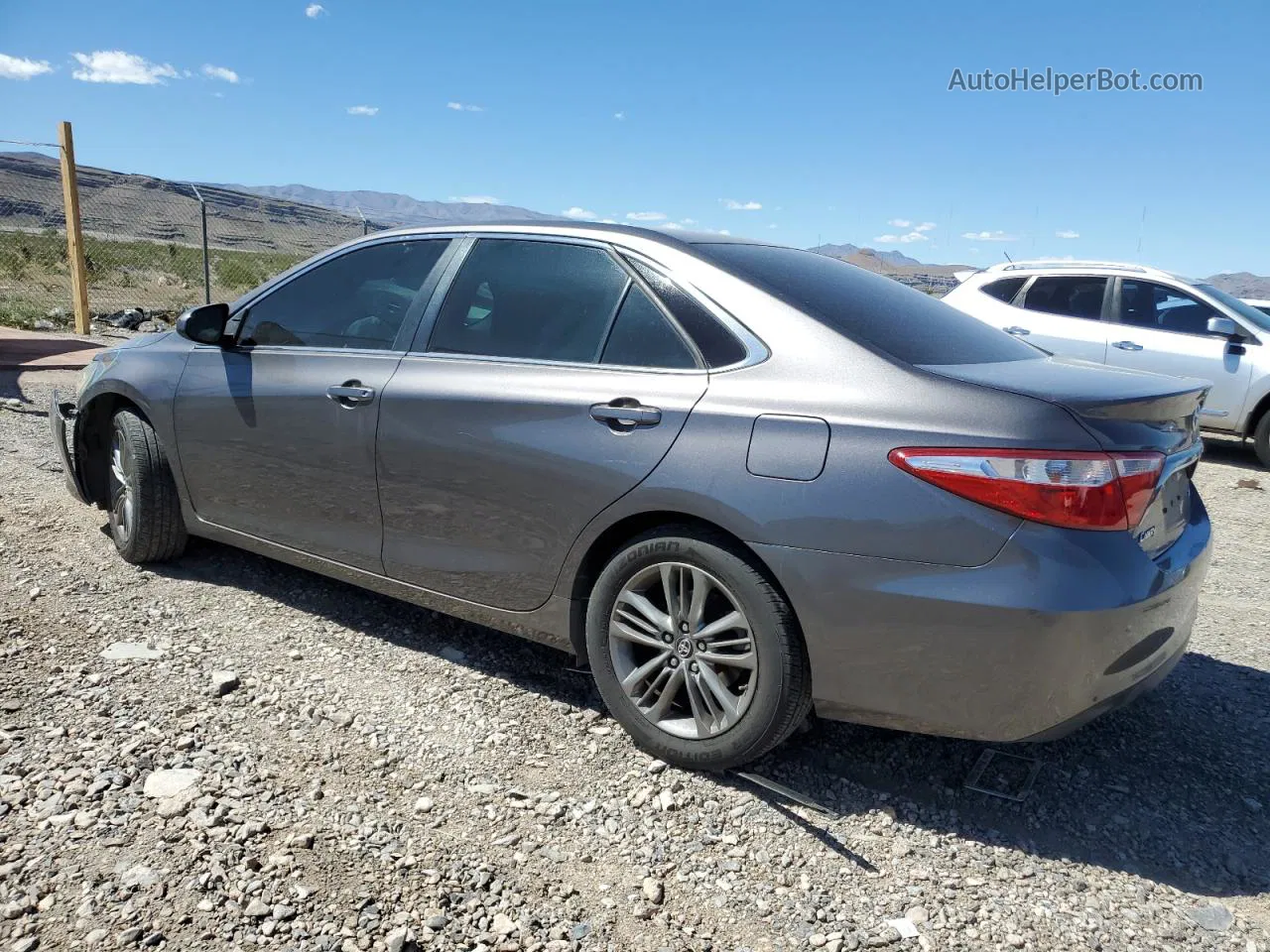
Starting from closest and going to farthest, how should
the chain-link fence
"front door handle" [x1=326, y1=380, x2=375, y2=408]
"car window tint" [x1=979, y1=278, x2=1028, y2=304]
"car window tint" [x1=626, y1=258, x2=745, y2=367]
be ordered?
"car window tint" [x1=626, y1=258, x2=745, y2=367]
"front door handle" [x1=326, y1=380, x2=375, y2=408]
"car window tint" [x1=979, y1=278, x2=1028, y2=304]
the chain-link fence

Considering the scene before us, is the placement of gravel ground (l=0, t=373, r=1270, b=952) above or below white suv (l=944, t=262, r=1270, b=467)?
below

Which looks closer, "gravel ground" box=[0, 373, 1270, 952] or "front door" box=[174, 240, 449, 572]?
"gravel ground" box=[0, 373, 1270, 952]

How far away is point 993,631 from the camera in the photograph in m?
2.44

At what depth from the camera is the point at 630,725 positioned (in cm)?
308

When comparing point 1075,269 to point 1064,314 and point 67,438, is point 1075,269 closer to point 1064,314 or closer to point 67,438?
point 1064,314

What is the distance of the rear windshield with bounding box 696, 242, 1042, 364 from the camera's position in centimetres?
289

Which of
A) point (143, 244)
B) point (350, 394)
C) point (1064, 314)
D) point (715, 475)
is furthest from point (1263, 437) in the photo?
point (143, 244)

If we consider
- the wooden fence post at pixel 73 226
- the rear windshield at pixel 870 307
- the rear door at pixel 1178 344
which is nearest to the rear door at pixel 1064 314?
the rear door at pixel 1178 344

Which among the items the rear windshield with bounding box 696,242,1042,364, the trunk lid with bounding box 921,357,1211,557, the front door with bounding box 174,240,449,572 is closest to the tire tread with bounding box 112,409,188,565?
the front door with bounding box 174,240,449,572

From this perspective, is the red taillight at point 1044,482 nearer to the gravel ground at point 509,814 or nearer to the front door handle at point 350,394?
the gravel ground at point 509,814

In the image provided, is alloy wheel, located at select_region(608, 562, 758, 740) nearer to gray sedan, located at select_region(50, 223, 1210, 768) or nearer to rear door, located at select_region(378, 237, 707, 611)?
gray sedan, located at select_region(50, 223, 1210, 768)

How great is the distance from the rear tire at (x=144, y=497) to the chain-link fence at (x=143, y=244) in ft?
28.1

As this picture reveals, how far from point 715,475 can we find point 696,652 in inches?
21.3

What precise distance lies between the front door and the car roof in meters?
7.93
